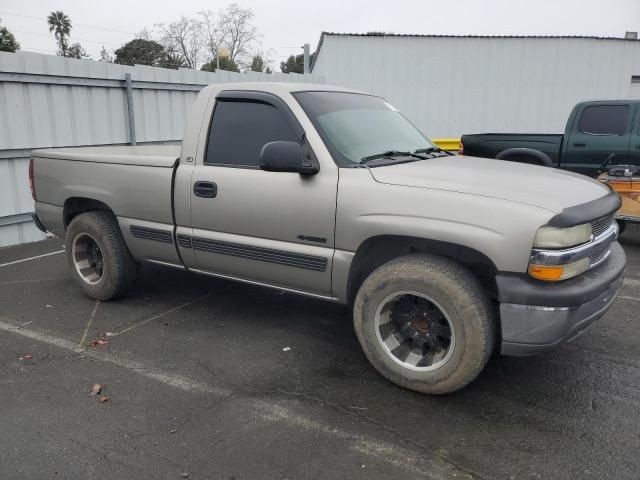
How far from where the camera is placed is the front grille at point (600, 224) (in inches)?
125

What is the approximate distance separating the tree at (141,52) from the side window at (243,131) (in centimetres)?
5626

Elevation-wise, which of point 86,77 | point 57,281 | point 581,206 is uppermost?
point 86,77

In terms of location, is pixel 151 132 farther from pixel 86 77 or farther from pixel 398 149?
pixel 398 149

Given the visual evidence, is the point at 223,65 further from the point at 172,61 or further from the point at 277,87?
the point at 277,87

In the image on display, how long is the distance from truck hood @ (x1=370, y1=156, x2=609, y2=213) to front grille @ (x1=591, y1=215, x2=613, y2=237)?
0.14m

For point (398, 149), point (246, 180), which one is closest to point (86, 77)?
point (246, 180)

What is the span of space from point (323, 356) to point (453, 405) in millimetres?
1048

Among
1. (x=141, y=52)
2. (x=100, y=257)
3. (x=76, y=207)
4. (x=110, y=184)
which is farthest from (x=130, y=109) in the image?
(x=141, y=52)

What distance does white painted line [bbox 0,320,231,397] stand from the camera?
11.2 feet

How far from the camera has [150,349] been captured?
4.03m

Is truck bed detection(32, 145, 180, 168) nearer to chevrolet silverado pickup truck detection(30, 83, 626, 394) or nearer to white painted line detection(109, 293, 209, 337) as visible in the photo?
chevrolet silverado pickup truck detection(30, 83, 626, 394)

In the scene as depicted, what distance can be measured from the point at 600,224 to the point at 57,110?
7.36m

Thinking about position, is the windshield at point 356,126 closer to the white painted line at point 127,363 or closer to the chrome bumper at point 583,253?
the chrome bumper at point 583,253

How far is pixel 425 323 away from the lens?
11.0 feet
